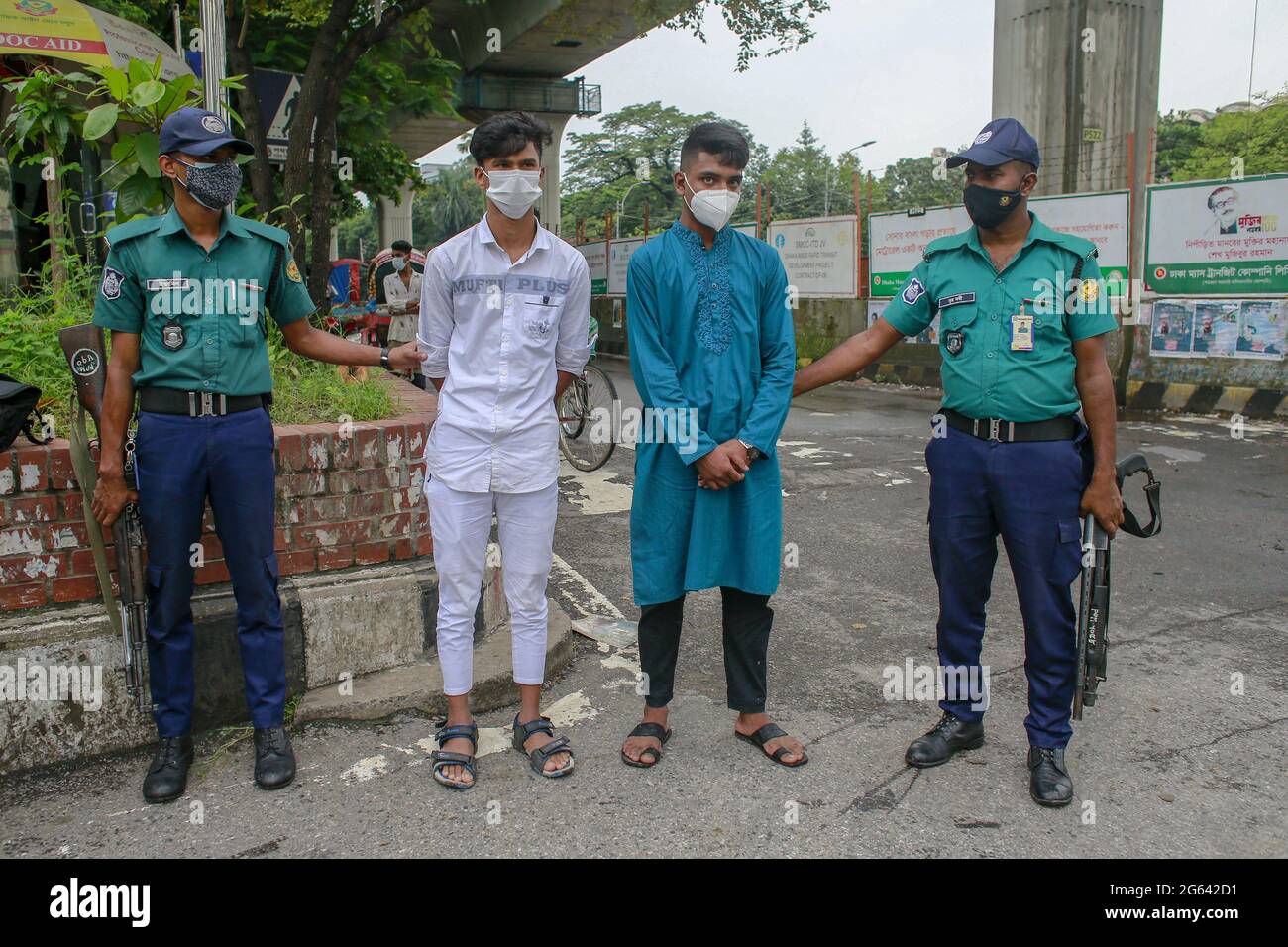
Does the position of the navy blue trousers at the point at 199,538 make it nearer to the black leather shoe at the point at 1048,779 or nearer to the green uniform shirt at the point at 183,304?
the green uniform shirt at the point at 183,304

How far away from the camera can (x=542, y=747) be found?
11.2 ft

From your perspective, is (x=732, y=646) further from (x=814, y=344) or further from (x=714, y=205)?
(x=814, y=344)

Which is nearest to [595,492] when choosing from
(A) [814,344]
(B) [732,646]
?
(B) [732,646]

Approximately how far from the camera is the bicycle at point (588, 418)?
824 cm

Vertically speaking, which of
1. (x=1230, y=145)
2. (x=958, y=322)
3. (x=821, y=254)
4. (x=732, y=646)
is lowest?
(x=732, y=646)

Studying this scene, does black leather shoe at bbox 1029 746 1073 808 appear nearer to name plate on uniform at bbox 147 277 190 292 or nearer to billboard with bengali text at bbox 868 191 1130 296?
name plate on uniform at bbox 147 277 190 292

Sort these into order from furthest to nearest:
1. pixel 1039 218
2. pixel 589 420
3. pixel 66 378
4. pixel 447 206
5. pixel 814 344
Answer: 1. pixel 447 206
2. pixel 814 344
3. pixel 1039 218
4. pixel 589 420
5. pixel 66 378

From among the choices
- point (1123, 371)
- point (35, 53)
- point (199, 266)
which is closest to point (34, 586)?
point (199, 266)

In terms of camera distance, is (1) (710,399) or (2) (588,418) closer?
(1) (710,399)

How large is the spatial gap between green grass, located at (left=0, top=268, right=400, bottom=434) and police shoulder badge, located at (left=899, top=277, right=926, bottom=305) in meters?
2.02

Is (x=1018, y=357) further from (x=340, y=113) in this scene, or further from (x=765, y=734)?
(x=340, y=113)

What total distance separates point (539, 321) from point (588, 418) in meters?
5.00

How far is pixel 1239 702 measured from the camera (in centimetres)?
387

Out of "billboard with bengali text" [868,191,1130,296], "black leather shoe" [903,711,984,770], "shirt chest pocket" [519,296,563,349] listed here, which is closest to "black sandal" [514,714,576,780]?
"black leather shoe" [903,711,984,770]
